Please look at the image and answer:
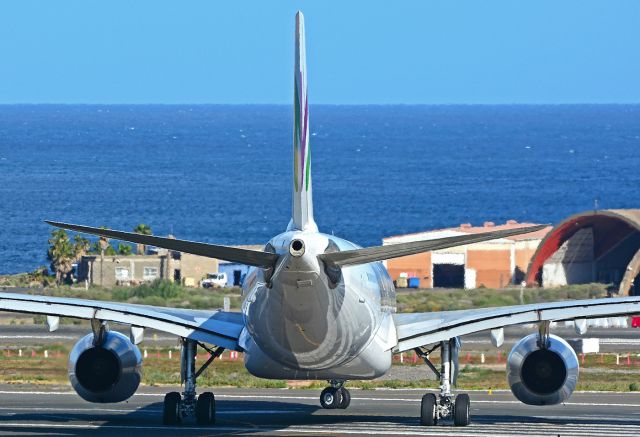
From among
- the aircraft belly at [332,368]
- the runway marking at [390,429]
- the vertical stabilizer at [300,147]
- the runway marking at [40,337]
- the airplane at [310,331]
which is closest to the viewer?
the airplane at [310,331]

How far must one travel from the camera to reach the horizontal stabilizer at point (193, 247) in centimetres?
2544

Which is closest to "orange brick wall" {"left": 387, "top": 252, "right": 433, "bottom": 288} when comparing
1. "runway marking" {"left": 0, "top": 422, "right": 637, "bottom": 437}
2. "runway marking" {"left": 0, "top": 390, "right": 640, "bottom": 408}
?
"runway marking" {"left": 0, "top": 390, "right": 640, "bottom": 408}

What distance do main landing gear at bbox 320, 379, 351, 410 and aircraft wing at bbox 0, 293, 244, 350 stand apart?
4.59m

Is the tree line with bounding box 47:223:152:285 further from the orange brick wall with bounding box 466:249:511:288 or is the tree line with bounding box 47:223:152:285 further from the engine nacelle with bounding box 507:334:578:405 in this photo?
the engine nacelle with bounding box 507:334:578:405

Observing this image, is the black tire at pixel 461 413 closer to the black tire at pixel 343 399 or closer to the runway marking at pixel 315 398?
the black tire at pixel 343 399

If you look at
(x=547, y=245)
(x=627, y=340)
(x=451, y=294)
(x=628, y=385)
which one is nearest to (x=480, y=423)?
(x=628, y=385)

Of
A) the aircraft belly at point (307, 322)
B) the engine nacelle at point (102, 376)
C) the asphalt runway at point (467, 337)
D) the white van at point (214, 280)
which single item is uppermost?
the white van at point (214, 280)

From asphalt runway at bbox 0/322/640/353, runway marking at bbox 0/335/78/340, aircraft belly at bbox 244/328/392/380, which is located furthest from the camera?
runway marking at bbox 0/335/78/340

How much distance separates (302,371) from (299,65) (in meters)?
6.62

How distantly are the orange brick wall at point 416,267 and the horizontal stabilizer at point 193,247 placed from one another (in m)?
81.1

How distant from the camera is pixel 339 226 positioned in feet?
575

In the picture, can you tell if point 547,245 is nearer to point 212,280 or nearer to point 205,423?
point 212,280

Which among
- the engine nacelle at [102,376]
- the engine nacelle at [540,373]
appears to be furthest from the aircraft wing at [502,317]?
the engine nacelle at [102,376]

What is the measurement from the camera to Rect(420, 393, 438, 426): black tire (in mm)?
35812
